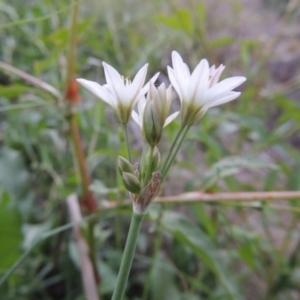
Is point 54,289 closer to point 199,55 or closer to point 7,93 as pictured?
point 7,93

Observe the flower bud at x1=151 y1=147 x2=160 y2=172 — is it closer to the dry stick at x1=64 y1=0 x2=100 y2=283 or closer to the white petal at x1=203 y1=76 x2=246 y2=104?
the white petal at x1=203 y1=76 x2=246 y2=104

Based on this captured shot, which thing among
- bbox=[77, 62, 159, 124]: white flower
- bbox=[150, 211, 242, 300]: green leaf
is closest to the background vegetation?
bbox=[150, 211, 242, 300]: green leaf

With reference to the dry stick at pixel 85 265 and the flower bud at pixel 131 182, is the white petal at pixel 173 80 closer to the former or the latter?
the flower bud at pixel 131 182

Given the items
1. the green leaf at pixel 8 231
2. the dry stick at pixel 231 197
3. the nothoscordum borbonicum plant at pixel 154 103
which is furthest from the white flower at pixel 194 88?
the green leaf at pixel 8 231

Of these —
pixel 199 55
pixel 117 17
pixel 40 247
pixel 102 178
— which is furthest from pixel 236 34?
pixel 40 247

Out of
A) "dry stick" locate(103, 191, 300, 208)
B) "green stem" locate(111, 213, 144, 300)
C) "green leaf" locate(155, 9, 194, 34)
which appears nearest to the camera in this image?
"green stem" locate(111, 213, 144, 300)

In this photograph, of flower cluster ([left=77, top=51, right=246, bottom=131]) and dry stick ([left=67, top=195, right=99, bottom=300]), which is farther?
dry stick ([left=67, top=195, right=99, bottom=300])

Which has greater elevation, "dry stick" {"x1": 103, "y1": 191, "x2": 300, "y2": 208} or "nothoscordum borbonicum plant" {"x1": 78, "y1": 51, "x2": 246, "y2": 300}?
"nothoscordum borbonicum plant" {"x1": 78, "y1": 51, "x2": 246, "y2": 300}
